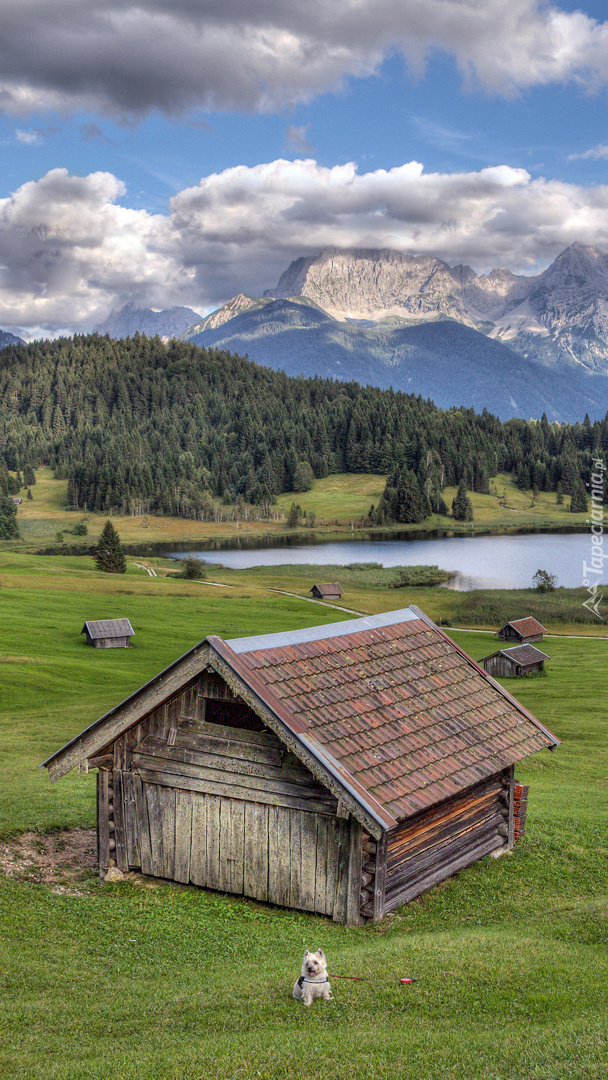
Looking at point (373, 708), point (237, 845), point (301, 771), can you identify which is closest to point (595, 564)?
point (373, 708)

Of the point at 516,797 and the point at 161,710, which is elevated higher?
the point at 161,710

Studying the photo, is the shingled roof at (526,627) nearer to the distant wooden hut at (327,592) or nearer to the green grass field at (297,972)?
the distant wooden hut at (327,592)

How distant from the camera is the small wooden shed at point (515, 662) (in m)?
58.3

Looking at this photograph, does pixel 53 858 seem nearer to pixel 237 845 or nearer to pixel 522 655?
pixel 237 845

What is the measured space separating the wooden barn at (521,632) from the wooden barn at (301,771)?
55.1m


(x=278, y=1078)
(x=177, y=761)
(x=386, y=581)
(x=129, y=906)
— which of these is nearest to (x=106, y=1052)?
(x=278, y=1078)

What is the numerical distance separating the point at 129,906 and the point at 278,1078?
7.54 meters

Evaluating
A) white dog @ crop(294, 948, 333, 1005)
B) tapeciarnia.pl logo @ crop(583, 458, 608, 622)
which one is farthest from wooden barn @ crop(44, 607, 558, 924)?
tapeciarnia.pl logo @ crop(583, 458, 608, 622)

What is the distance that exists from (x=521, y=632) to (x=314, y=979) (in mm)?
64464

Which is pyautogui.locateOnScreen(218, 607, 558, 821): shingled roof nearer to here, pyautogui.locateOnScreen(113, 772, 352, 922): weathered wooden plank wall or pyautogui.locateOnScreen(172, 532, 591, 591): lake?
pyautogui.locateOnScreen(113, 772, 352, 922): weathered wooden plank wall

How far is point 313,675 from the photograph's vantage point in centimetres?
1605

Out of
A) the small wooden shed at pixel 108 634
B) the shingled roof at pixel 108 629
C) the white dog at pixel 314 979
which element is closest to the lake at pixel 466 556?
the shingled roof at pixel 108 629

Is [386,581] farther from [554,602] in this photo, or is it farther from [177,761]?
[177,761]

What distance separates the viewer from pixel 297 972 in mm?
11539
